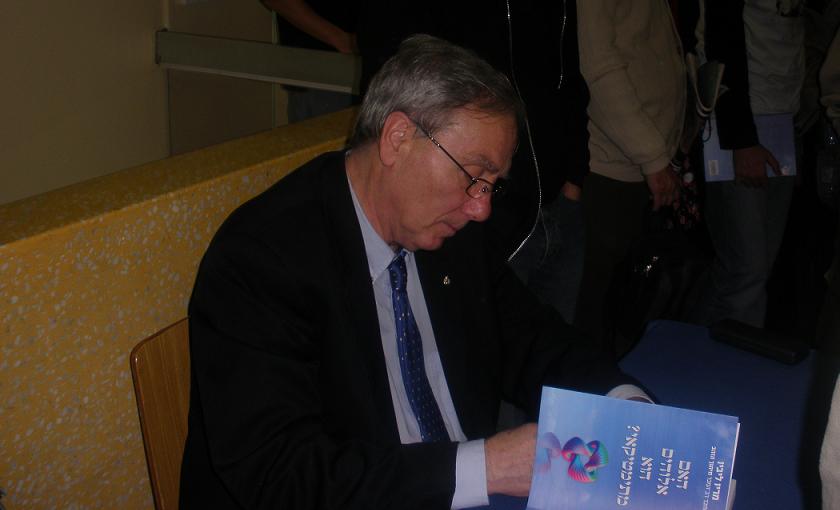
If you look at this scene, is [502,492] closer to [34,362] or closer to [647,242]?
[34,362]

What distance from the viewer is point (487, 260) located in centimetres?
162

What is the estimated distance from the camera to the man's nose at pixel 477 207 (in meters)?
1.37

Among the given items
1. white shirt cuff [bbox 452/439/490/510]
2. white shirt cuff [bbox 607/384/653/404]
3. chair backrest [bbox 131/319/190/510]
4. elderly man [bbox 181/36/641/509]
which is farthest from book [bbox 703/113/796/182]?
chair backrest [bbox 131/319/190/510]

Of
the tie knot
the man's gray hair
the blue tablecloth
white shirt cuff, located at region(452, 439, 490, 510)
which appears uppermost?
the man's gray hair

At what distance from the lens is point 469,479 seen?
3.96ft

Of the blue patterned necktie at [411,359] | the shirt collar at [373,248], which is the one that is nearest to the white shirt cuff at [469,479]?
the blue patterned necktie at [411,359]

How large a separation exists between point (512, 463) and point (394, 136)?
1.78ft

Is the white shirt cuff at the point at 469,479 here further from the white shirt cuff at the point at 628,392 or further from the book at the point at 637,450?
the white shirt cuff at the point at 628,392

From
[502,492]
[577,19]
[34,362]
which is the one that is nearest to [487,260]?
[502,492]

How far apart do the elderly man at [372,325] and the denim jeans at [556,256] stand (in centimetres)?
73

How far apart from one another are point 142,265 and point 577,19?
145cm

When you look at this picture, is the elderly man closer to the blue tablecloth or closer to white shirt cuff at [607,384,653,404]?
white shirt cuff at [607,384,653,404]

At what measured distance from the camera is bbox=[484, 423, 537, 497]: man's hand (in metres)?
1.22

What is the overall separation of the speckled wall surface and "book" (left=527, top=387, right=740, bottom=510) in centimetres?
69
